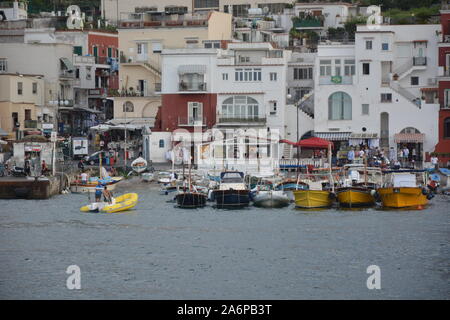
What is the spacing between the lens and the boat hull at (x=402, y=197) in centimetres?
7806

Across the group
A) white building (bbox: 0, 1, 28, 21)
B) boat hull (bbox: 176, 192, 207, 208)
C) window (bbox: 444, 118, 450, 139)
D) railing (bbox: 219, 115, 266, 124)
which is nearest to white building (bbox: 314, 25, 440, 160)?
window (bbox: 444, 118, 450, 139)

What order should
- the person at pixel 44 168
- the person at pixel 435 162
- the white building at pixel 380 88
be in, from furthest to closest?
the white building at pixel 380 88 < the person at pixel 435 162 < the person at pixel 44 168

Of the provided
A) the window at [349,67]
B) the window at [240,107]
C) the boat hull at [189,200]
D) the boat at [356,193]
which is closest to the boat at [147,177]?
the window at [240,107]

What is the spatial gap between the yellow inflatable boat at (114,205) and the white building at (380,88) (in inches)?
1061

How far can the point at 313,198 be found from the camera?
258 ft

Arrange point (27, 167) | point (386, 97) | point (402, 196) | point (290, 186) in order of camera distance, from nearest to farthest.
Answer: point (402, 196) → point (290, 186) → point (27, 167) → point (386, 97)

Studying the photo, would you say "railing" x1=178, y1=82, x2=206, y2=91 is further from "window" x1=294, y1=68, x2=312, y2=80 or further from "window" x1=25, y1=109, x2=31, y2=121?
"window" x1=25, y1=109, x2=31, y2=121

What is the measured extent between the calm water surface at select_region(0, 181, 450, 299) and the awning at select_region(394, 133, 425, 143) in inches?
812

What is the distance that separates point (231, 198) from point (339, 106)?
2561 centimetres

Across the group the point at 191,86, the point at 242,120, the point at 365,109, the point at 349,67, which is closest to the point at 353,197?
the point at 365,109

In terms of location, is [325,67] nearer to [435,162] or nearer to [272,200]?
[435,162]

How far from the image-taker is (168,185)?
89000 millimetres

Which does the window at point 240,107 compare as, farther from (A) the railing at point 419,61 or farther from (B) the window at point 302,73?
(A) the railing at point 419,61
